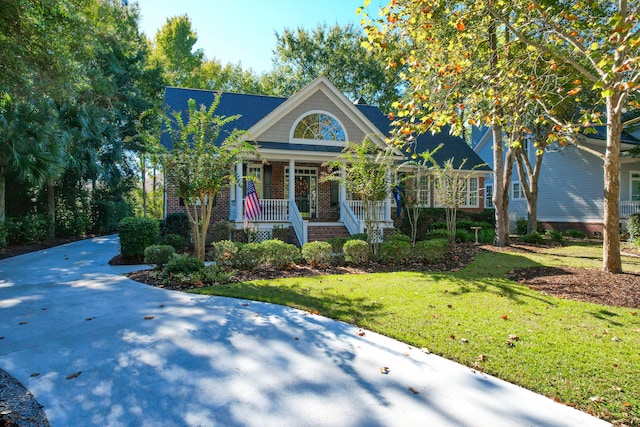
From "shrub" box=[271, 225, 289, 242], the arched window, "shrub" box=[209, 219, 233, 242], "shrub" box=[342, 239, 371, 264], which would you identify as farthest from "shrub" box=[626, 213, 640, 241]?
"shrub" box=[209, 219, 233, 242]

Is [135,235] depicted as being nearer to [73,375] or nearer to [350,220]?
[73,375]

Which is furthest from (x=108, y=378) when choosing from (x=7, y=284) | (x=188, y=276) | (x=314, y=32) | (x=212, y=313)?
(x=314, y=32)

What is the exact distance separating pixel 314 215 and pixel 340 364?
42.3 ft

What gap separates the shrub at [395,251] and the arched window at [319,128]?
717cm

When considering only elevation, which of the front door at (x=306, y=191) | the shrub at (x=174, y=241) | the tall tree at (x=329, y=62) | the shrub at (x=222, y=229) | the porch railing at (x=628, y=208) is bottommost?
the shrub at (x=174, y=241)

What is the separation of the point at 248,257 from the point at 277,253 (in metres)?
0.70

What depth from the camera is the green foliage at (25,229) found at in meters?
12.8

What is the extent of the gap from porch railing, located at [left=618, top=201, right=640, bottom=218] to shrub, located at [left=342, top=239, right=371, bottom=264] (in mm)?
16888

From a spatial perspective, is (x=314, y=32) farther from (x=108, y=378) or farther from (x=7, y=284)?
(x=108, y=378)

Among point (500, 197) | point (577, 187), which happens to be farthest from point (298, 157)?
point (577, 187)

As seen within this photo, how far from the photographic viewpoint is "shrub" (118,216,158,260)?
9555 mm

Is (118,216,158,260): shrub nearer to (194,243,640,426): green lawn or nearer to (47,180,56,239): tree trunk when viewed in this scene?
(194,243,640,426): green lawn

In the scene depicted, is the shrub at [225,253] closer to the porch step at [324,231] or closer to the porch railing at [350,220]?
the porch step at [324,231]

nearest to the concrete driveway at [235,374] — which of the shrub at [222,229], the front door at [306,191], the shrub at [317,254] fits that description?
the shrub at [317,254]
